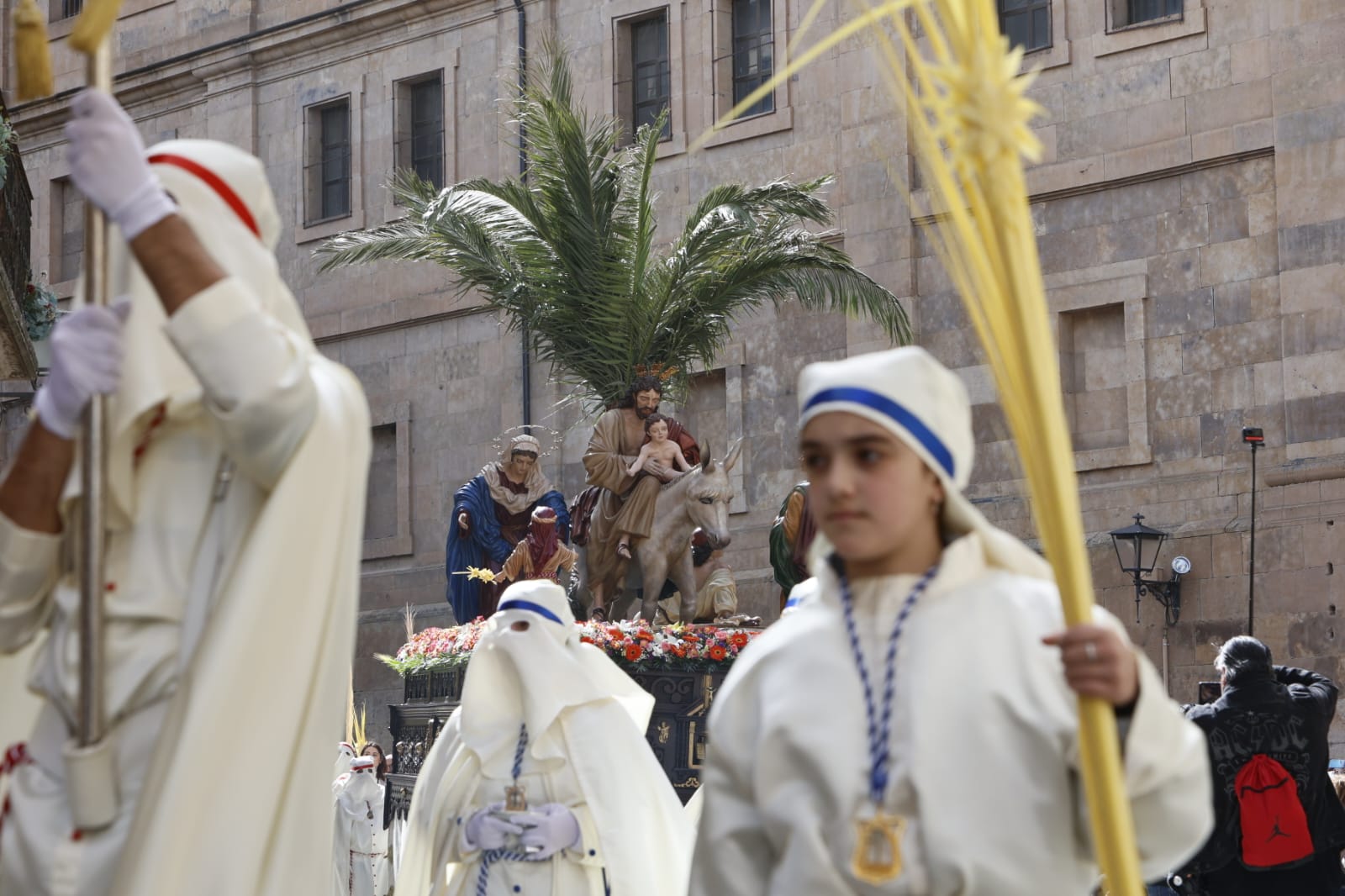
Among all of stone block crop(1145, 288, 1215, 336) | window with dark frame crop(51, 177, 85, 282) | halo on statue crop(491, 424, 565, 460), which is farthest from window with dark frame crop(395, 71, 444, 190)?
stone block crop(1145, 288, 1215, 336)

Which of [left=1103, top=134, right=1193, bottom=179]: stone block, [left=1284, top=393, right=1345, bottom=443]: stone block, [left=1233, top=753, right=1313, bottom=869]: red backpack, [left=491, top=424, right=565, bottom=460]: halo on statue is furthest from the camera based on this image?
[left=491, top=424, right=565, bottom=460]: halo on statue

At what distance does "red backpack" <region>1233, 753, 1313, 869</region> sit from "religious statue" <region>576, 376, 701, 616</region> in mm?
7455

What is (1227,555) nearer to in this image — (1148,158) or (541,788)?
(1148,158)

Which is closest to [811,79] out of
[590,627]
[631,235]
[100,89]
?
[631,235]

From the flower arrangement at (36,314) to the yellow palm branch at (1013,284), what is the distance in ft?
59.5

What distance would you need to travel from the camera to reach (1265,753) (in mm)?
10508

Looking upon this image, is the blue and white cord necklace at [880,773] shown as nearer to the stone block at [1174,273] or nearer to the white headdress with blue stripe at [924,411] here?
the white headdress with blue stripe at [924,411]

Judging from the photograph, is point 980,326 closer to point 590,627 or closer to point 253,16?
point 590,627

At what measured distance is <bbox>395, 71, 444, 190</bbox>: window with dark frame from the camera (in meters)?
33.3

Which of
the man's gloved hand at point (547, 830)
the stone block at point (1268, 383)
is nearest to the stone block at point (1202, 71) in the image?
the stone block at point (1268, 383)

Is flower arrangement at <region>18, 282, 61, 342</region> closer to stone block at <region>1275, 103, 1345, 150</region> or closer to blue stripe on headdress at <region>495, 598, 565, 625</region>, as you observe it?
blue stripe on headdress at <region>495, 598, 565, 625</region>

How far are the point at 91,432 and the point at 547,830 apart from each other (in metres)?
5.03

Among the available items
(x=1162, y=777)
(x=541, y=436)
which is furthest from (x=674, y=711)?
(x=541, y=436)

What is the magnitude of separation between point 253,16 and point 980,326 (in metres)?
33.5
